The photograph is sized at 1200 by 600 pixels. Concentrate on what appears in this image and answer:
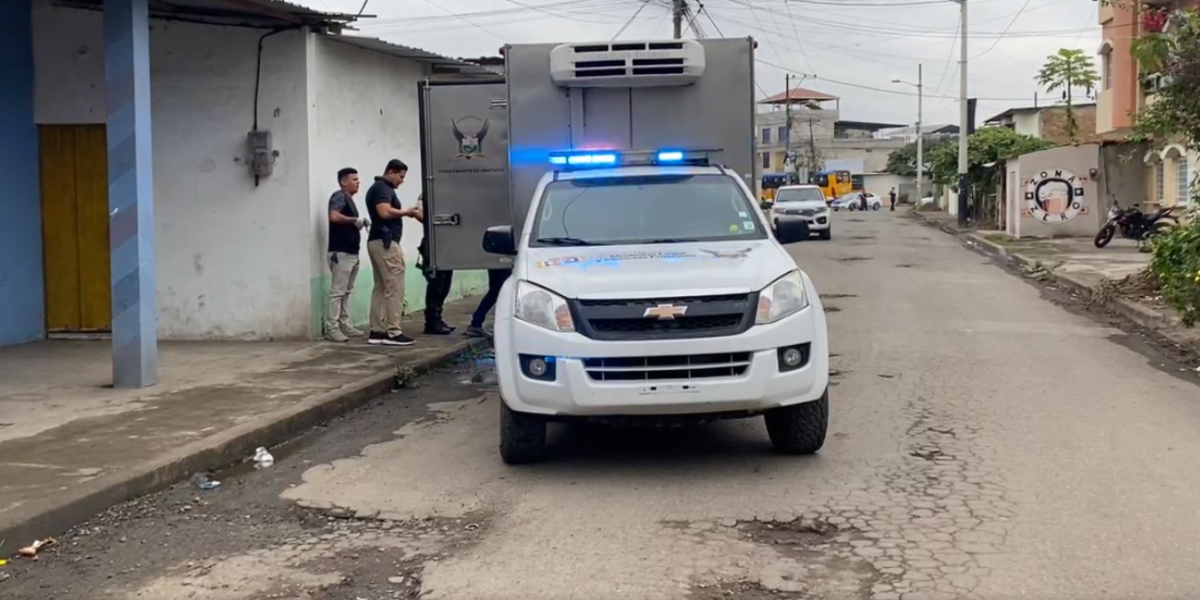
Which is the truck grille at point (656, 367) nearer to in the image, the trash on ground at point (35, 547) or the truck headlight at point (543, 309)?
the truck headlight at point (543, 309)

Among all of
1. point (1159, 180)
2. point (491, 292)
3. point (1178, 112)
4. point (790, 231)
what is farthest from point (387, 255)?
point (1159, 180)

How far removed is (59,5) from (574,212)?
20.9 feet

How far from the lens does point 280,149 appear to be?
11672 mm

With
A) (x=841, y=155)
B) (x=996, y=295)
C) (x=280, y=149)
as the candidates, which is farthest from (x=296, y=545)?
(x=841, y=155)

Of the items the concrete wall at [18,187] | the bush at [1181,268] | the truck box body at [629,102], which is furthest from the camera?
the bush at [1181,268]

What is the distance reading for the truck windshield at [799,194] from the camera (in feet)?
111

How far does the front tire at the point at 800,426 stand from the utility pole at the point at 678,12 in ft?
88.6

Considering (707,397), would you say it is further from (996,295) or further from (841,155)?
(841,155)

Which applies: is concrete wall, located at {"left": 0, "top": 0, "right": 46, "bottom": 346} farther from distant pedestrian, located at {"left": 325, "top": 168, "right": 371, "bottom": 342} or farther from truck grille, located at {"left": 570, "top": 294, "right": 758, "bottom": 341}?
truck grille, located at {"left": 570, "top": 294, "right": 758, "bottom": 341}

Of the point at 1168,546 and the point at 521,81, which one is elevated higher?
the point at 521,81

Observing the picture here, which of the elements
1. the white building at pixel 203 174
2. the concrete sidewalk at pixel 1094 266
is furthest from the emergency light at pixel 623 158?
the concrete sidewalk at pixel 1094 266

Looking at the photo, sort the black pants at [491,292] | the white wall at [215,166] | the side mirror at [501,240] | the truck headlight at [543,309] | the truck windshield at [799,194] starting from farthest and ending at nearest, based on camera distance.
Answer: the truck windshield at [799,194], the black pants at [491,292], the white wall at [215,166], the side mirror at [501,240], the truck headlight at [543,309]

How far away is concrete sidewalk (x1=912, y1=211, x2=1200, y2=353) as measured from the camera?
13.1 meters

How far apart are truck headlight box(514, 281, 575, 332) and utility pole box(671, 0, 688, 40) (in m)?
27.1
